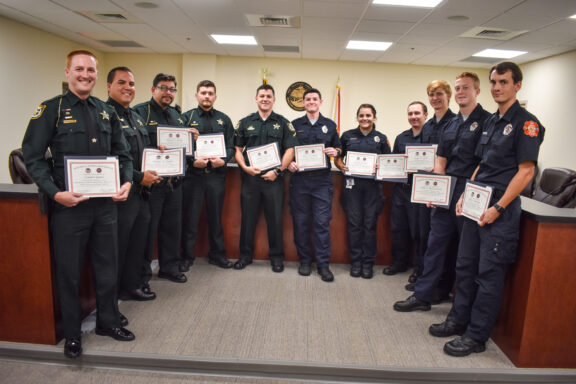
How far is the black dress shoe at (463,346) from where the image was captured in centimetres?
209

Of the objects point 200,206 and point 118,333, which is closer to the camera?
point 118,333

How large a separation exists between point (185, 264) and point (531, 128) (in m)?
2.65

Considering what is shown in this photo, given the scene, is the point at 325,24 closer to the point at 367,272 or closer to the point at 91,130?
the point at 367,272

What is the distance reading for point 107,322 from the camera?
84.3 inches

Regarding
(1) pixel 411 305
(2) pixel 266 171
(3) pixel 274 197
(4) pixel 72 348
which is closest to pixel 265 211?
(3) pixel 274 197

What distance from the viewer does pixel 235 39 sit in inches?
266

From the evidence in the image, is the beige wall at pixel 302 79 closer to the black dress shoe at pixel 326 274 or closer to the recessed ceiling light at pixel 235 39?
the recessed ceiling light at pixel 235 39

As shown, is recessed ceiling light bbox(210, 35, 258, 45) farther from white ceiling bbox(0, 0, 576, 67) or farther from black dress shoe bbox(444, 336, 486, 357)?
black dress shoe bbox(444, 336, 486, 357)

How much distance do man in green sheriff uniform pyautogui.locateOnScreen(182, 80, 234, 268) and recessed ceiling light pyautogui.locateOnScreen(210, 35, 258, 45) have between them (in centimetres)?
384

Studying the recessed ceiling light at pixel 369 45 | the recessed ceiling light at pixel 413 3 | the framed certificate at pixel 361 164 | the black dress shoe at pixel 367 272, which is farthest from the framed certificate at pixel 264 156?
the recessed ceiling light at pixel 369 45

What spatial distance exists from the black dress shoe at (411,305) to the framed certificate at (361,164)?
1016 mm

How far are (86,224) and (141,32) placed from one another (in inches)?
220

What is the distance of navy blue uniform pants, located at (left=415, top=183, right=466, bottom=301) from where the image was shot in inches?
95.3

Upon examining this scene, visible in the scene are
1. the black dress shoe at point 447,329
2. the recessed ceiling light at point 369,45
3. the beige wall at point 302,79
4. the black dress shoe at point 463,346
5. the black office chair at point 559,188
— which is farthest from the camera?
the beige wall at point 302,79
